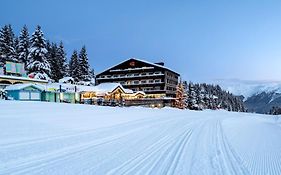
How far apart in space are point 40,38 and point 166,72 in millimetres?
44384

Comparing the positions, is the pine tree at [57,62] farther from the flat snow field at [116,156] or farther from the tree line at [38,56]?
the flat snow field at [116,156]

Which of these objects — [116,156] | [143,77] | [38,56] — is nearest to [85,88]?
[38,56]

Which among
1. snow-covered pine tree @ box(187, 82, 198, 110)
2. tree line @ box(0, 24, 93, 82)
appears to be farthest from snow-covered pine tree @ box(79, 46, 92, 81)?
snow-covered pine tree @ box(187, 82, 198, 110)

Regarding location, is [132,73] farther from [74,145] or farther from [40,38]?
[74,145]

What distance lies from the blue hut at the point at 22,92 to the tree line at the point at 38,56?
10277 millimetres

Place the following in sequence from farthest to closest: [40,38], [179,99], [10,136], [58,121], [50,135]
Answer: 1. [179,99]
2. [40,38]
3. [58,121]
4. [50,135]
5. [10,136]

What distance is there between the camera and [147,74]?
274 ft

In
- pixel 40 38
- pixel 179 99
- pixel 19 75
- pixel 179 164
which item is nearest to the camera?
pixel 179 164

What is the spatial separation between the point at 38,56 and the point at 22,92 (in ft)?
48.9

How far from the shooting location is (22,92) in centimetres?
3181

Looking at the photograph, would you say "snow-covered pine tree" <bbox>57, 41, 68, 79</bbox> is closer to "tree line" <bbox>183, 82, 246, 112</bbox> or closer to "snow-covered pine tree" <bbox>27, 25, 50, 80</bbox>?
"snow-covered pine tree" <bbox>27, 25, 50, 80</bbox>

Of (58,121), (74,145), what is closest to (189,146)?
(74,145)

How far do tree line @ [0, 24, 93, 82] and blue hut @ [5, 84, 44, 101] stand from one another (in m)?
10.3

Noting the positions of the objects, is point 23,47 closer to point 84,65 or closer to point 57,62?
point 57,62
